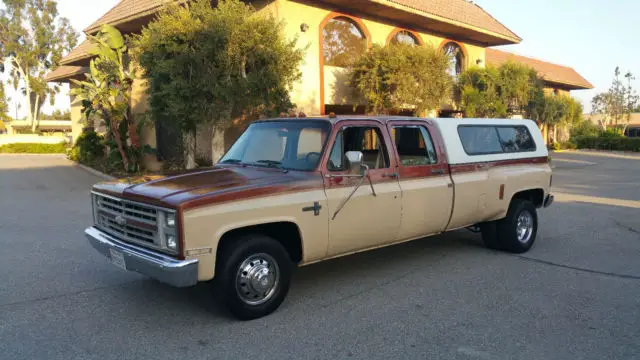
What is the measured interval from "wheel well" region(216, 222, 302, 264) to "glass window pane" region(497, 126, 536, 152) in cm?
377

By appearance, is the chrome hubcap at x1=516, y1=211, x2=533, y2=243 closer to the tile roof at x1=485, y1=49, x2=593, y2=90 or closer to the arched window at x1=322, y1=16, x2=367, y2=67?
the arched window at x1=322, y1=16, x2=367, y2=67

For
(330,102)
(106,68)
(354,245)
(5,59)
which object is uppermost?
(5,59)

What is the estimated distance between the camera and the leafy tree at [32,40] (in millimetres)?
51250

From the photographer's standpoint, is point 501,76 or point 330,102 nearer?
point 330,102

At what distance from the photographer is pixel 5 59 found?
54125 mm

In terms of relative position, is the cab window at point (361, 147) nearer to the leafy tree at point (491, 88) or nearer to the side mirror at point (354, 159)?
the side mirror at point (354, 159)

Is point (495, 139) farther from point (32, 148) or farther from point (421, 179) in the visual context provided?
point (32, 148)

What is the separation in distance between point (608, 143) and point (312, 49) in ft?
108

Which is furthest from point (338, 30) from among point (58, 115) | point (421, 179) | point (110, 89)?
point (58, 115)

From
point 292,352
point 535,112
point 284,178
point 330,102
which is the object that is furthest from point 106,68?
point 535,112

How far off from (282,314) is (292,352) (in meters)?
0.84

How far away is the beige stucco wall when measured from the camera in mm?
15430

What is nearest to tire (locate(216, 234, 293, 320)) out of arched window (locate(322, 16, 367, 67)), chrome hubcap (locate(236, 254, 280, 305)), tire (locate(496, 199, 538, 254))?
chrome hubcap (locate(236, 254, 280, 305))

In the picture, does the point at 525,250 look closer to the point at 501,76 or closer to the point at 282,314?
the point at 282,314
